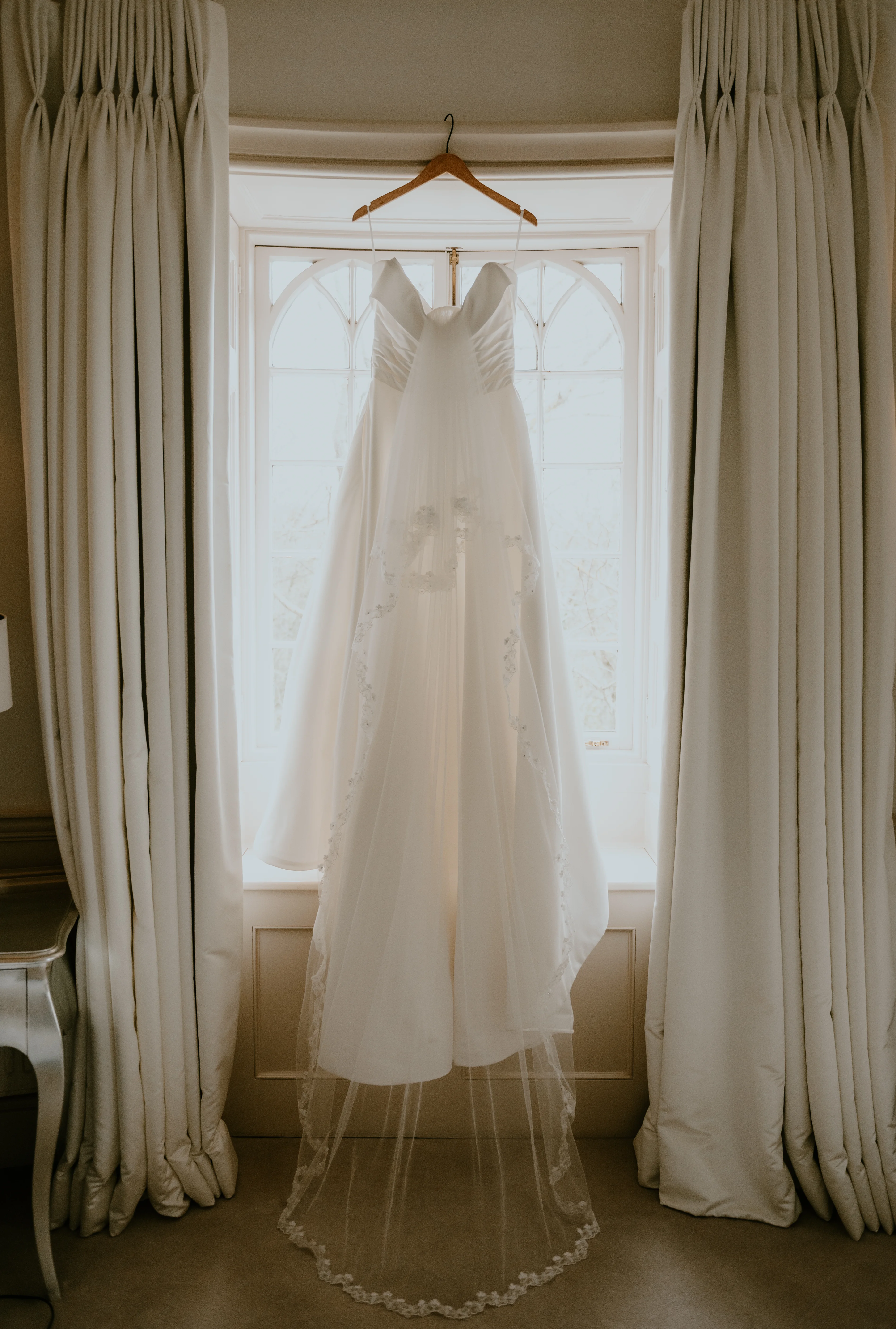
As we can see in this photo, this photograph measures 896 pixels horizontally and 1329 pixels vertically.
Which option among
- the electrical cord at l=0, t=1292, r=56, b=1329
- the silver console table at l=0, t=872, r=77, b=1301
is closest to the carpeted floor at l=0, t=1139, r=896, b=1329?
the electrical cord at l=0, t=1292, r=56, b=1329

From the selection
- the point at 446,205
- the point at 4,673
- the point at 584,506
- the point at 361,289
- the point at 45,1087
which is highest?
the point at 446,205

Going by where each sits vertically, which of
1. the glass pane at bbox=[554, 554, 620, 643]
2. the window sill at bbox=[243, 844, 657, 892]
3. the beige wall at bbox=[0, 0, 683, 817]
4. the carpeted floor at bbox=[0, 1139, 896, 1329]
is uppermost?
the beige wall at bbox=[0, 0, 683, 817]

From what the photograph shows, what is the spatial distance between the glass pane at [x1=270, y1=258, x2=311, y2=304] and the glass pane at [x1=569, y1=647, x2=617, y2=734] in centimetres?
137

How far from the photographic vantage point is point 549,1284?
62.9 inches

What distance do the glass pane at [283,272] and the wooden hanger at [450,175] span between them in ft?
1.86

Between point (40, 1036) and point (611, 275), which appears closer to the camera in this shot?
point (40, 1036)

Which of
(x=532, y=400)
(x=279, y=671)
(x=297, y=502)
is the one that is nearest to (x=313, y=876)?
(x=279, y=671)

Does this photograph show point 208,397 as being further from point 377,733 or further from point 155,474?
point 377,733

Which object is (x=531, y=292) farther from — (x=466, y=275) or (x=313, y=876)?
(x=313, y=876)

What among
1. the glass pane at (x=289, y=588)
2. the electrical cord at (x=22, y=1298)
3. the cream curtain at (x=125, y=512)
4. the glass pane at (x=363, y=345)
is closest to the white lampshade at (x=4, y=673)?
the cream curtain at (x=125, y=512)

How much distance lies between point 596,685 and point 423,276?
1318 mm

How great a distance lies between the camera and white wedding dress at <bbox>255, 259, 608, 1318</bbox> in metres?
1.59

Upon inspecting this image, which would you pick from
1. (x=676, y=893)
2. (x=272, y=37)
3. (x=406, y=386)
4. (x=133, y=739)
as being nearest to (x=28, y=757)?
(x=133, y=739)

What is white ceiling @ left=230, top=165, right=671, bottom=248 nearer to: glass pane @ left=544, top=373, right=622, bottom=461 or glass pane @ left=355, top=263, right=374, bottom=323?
glass pane @ left=355, top=263, right=374, bottom=323
